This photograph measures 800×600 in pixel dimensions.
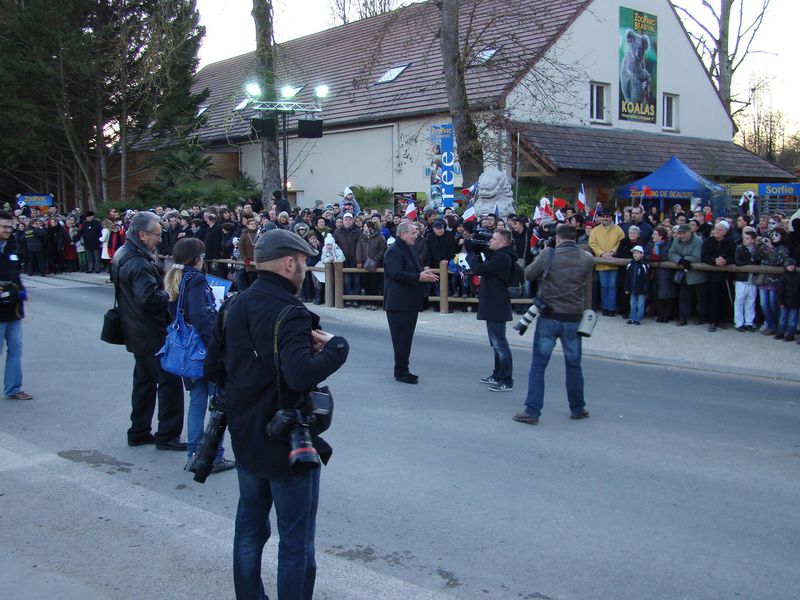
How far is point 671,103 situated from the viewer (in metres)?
30.7

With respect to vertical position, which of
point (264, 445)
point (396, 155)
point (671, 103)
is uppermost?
point (671, 103)

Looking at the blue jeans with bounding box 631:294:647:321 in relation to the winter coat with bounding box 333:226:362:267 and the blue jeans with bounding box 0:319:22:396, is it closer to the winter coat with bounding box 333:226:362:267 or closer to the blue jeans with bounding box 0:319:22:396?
the winter coat with bounding box 333:226:362:267

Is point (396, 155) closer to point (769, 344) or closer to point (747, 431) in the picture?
point (769, 344)

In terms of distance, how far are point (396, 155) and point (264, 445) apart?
2391 centimetres

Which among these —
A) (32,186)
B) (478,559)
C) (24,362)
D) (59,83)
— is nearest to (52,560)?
(478,559)

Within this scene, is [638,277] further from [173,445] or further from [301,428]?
[301,428]

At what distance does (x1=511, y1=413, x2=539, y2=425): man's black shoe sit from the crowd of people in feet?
10.5

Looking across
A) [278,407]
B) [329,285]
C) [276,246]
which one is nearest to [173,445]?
[278,407]

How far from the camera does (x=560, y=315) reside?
753cm

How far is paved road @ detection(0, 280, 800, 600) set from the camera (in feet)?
14.2

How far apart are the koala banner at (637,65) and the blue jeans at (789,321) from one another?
1737 centimetres

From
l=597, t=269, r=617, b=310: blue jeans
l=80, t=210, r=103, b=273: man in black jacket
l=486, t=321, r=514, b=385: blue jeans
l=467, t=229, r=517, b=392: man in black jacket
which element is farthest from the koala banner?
l=486, t=321, r=514, b=385: blue jeans

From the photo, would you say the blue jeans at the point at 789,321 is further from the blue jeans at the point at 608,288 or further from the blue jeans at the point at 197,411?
the blue jeans at the point at 197,411

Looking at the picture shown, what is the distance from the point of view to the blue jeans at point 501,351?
8.92 m
